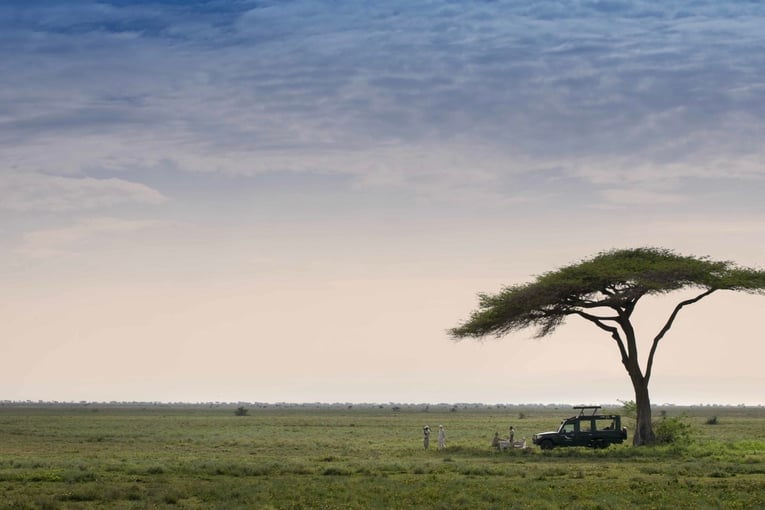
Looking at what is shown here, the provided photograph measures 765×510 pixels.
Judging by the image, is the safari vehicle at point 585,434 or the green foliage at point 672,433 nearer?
the safari vehicle at point 585,434

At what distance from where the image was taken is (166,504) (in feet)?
106

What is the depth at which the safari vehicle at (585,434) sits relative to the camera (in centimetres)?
5356

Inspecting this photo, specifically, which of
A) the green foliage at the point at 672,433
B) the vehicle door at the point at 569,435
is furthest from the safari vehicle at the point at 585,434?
the green foliage at the point at 672,433

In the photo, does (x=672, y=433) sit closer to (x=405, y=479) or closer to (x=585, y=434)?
(x=585, y=434)

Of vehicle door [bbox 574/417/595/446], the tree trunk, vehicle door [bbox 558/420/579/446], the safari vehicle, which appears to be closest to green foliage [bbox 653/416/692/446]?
the tree trunk

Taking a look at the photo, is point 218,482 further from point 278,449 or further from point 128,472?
point 278,449

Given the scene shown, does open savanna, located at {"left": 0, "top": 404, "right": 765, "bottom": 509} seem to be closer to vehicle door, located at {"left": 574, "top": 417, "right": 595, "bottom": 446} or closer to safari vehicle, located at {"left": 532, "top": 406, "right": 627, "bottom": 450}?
vehicle door, located at {"left": 574, "top": 417, "right": 595, "bottom": 446}

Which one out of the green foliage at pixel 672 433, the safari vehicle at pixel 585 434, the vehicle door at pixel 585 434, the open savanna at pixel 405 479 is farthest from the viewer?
the green foliage at pixel 672 433

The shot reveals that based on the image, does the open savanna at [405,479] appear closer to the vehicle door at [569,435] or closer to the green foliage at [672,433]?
the vehicle door at [569,435]

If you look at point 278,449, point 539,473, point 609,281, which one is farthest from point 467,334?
point 539,473

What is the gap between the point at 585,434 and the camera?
53875 mm

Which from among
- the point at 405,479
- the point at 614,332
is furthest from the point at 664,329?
the point at 405,479

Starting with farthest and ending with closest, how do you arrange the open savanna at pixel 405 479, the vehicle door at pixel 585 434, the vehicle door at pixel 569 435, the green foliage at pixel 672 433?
the green foliage at pixel 672 433 → the vehicle door at pixel 569 435 → the vehicle door at pixel 585 434 → the open savanna at pixel 405 479

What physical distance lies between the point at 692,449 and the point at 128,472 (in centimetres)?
2875
